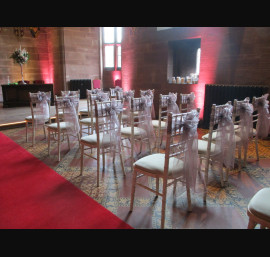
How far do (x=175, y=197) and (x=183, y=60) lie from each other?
203 inches

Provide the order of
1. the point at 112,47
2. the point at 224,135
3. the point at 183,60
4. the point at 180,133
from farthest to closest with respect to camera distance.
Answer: the point at 112,47, the point at 183,60, the point at 224,135, the point at 180,133

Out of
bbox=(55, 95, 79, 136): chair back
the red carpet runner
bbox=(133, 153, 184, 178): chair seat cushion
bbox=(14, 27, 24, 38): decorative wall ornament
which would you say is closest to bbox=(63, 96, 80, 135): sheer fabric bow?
bbox=(55, 95, 79, 136): chair back

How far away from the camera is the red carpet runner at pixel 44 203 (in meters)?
2.20

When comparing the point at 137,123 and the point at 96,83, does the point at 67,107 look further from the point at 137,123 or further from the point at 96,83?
the point at 96,83

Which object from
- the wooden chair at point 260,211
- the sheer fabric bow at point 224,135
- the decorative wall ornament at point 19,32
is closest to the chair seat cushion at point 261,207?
the wooden chair at point 260,211

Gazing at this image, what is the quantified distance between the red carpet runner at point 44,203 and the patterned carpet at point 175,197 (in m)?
0.13

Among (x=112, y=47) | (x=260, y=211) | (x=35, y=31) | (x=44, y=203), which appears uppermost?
(x=35, y=31)

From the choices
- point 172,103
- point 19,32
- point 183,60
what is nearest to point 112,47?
point 19,32

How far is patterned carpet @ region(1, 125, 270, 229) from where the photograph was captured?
2.28 metres

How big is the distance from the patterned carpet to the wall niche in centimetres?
357

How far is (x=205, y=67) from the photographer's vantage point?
5930mm

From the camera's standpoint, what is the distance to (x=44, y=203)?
2555mm

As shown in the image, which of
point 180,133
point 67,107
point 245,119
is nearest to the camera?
point 180,133

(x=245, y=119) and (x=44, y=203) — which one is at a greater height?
(x=245, y=119)
